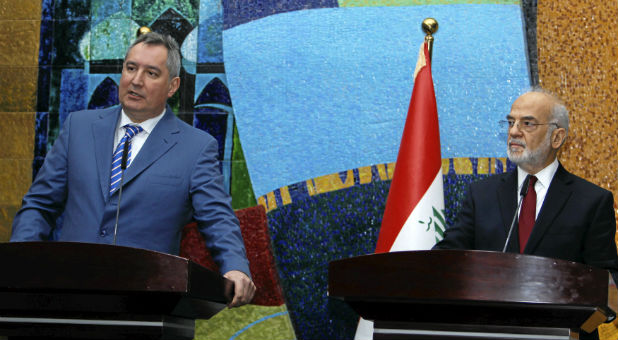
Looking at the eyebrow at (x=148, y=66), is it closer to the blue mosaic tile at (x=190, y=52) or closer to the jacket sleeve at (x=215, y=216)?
the jacket sleeve at (x=215, y=216)

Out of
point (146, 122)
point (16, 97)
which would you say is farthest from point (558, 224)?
point (16, 97)

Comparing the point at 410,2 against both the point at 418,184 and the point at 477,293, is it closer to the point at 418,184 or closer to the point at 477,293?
the point at 418,184

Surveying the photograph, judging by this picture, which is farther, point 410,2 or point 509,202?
point 410,2

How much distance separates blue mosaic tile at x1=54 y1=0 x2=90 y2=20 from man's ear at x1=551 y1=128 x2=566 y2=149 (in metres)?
2.09

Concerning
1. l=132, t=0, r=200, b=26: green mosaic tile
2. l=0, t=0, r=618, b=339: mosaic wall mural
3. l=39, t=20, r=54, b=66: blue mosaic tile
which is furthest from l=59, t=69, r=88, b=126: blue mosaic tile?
l=132, t=0, r=200, b=26: green mosaic tile

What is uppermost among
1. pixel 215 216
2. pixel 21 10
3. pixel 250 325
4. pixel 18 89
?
pixel 21 10

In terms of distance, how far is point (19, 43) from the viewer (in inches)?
131

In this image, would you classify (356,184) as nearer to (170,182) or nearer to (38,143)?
(170,182)

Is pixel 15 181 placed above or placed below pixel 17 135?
below

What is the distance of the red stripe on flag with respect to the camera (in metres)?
2.86

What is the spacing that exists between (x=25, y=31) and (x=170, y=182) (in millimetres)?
1459

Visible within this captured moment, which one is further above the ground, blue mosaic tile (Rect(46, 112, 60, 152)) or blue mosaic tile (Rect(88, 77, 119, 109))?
blue mosaic tile (Rect(88, 77, 119, 109))

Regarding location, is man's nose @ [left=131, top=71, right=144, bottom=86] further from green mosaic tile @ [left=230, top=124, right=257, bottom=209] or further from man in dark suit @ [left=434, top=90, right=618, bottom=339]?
man in dark suit @ [left=434, top=90, right=618, bottom=339]

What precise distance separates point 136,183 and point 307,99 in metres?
1.08
